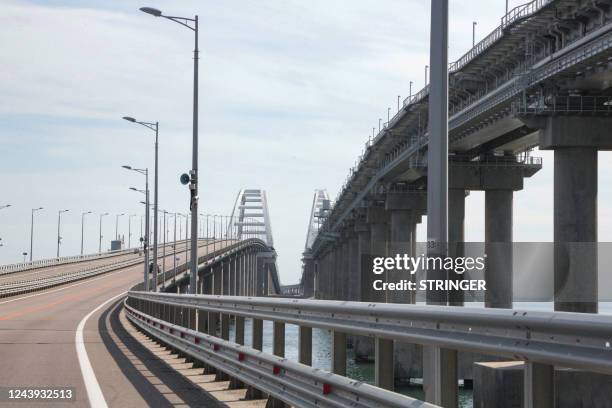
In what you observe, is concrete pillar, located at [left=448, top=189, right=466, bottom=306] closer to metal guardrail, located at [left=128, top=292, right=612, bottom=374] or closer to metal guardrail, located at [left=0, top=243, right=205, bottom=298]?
metal guardrail, located at [left=0, top=243, right=205, bottom=298]

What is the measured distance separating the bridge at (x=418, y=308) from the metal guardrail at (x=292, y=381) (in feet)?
0.08

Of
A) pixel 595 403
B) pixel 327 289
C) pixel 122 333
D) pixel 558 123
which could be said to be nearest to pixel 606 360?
pixel 595 403

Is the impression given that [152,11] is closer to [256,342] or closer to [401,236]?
[256,342]

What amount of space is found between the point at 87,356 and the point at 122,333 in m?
11.6

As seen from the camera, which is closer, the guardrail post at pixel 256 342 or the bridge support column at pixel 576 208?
the guardrail post at pixel 256 342

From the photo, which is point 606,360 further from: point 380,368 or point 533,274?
Answer: point 533,274

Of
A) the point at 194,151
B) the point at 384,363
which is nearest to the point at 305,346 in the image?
the point at 384,363

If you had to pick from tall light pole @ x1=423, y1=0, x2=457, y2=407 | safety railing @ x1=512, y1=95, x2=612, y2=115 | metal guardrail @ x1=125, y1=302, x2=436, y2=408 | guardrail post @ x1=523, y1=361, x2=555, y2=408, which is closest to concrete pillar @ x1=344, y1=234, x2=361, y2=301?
safety railing @ x1=512, y1=95, x2=612, y2=115

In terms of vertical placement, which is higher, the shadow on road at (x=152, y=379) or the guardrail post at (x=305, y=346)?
the guardrail post at (x=305, y=346)

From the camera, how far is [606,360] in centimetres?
504

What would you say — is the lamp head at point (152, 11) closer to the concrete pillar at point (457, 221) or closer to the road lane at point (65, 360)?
the road lane at point (65, 360)

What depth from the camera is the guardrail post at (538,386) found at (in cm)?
571

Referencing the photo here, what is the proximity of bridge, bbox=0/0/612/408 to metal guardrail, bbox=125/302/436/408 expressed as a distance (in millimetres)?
26

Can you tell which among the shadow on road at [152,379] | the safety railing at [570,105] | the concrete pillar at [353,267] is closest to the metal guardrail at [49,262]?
the concrete pillar at [353,267]
